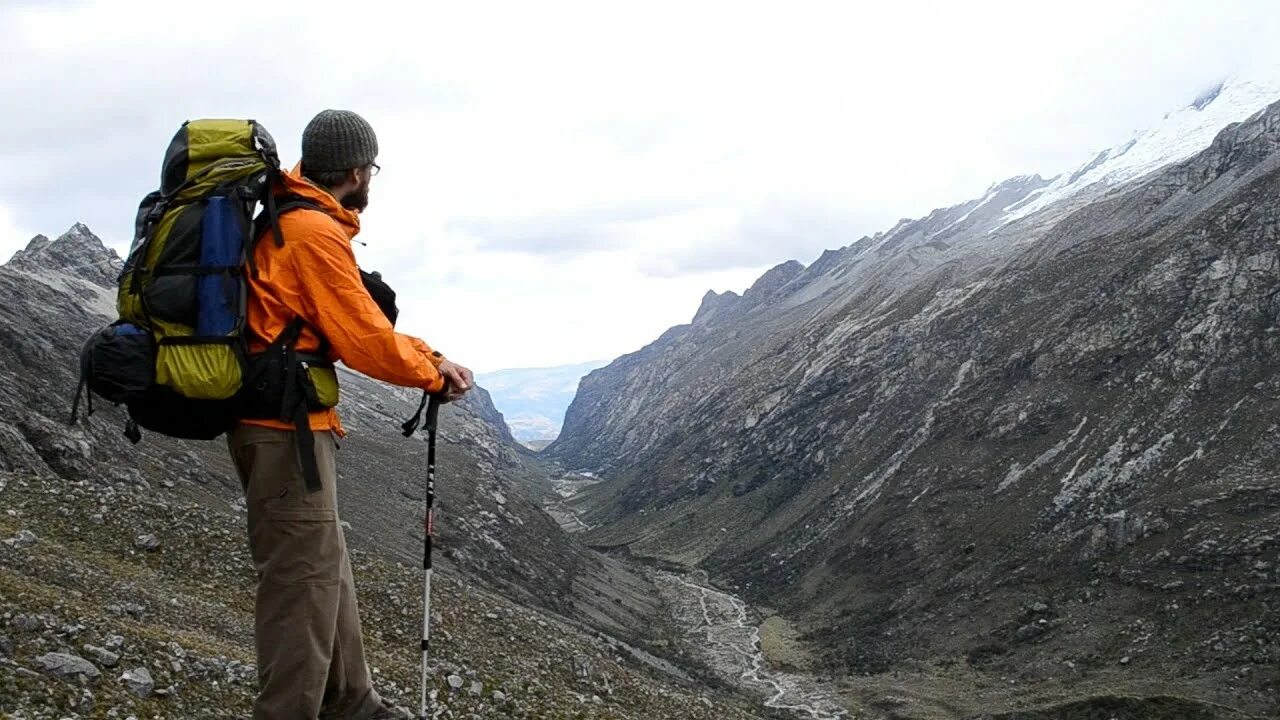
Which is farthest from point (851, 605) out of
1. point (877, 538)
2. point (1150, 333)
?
point (1150, 333)

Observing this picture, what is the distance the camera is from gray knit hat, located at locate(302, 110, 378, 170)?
19.2 feet

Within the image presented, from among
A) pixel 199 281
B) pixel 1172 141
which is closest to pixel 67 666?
pixel 199 281

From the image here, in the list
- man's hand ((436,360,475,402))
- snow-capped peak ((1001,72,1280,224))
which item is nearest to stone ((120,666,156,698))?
man's hand ((436,360,475,402))

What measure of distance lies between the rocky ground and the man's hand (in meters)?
4.26

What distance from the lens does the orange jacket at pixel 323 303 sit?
5.37m

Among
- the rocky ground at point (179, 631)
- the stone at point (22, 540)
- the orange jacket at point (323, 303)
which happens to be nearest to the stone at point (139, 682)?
the rocky ground at point (179, 631)

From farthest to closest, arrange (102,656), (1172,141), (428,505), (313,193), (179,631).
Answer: (1172,141)
(179,631)
(102,656)
(428,505)
(313,193)

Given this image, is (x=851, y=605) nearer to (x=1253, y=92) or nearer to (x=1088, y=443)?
(x=1088, y=443)

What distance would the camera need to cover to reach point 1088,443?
55000mm

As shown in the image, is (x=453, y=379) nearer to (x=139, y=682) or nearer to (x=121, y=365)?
(x=121, y=365)

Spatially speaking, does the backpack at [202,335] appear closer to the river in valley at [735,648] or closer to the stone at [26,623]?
the stone at [26,623]

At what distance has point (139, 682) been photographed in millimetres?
8070

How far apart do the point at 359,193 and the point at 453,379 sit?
4.75 feet

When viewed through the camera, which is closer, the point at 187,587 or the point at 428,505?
the point at 428,505
